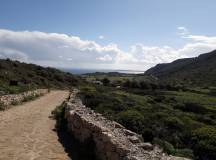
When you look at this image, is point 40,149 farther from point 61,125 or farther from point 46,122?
point 46,122

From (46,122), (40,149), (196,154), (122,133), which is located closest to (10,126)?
(46,122)

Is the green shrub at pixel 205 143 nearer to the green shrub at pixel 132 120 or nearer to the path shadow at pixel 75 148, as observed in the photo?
the green shrub at pixel 132 120

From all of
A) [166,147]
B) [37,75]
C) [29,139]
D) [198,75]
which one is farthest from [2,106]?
[198,75]

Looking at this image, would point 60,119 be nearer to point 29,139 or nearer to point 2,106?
point 29,139

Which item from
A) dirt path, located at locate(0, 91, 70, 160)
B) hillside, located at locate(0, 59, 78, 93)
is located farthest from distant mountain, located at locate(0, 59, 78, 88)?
dirt path, located at locate(0, 91, 70, 160)

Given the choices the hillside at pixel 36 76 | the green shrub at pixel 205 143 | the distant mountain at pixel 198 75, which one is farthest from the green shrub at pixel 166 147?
the distant mountain at pixel 198 75

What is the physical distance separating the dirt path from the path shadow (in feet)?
0.64

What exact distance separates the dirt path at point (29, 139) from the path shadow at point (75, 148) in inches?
7.7

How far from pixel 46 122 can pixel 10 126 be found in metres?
2.22

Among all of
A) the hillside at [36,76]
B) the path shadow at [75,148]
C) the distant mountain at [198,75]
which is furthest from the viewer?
the distant mountain at [198,75]

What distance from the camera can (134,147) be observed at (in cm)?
880

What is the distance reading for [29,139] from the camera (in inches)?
505

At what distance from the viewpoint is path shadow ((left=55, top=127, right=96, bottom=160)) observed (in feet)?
34.5

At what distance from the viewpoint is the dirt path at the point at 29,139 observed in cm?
1068
